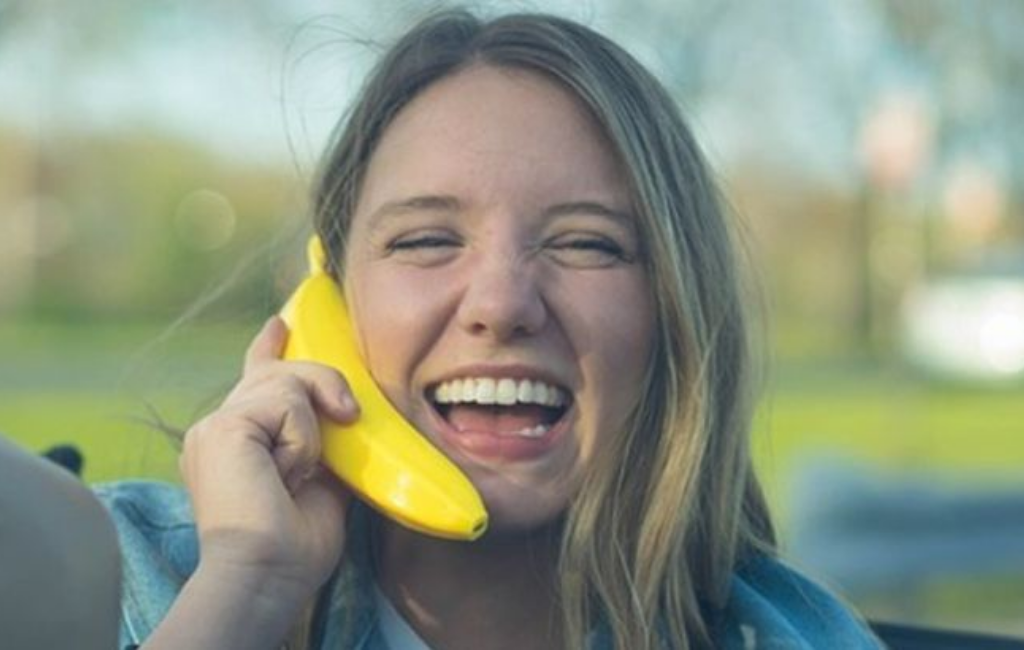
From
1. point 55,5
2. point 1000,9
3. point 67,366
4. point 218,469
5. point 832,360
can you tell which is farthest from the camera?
point 832,360

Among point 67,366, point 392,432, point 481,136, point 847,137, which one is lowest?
point 67,366

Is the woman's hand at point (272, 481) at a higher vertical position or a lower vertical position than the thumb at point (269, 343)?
lower

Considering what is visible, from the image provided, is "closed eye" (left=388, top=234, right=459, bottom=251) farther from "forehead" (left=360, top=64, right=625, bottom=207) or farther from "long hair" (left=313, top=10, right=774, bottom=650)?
"long hair" (left=313, top=10, right=774, bottom=650)

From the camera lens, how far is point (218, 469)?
218 cm

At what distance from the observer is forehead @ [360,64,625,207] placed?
233 cm

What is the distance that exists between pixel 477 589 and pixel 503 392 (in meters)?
0.28

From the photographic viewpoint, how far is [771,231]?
30125mm

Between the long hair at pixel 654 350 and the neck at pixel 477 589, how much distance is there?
0.14 ft

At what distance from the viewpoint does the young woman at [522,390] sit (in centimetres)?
228

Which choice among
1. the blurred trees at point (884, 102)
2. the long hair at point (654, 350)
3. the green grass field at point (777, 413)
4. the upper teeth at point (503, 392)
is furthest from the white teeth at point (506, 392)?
the blurred trees at point (884, 102)

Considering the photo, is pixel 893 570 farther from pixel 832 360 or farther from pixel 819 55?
pixel 832 360

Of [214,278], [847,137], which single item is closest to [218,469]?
[214,278]

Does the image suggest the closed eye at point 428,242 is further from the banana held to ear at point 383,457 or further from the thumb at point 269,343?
the thumb at point 269,343

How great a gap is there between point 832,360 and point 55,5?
1209 centimetres
